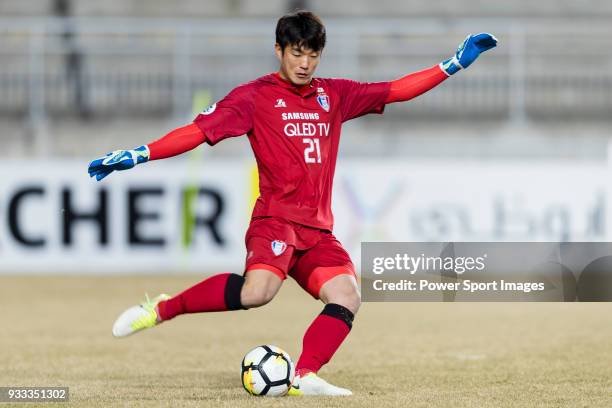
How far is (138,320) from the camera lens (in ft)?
21.8

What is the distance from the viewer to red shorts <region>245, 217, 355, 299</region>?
20.1 ft

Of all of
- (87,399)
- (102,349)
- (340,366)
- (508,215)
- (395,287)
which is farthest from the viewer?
(508,215)

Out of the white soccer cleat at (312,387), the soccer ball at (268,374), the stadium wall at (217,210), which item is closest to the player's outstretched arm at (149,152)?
the soccer ball at (268,374)

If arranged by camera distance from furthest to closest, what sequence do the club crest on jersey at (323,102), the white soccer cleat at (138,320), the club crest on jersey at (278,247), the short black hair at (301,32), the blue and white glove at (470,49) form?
1. the white soccer cleat at (138,320)
2. the blue and white glove at (470,49)
3. the club crest on jersey at (323,102)
4. the club crest on jersey at (278,247)
5. the short black hair at (301,32)

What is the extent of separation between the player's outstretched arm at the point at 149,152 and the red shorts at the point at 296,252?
0.56m

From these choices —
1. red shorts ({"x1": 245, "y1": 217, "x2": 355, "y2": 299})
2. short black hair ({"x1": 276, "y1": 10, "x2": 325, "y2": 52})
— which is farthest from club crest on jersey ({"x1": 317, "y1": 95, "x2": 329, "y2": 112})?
red shorts ({"x1": 245, "y1": 217, "x2": 355, "y2": 299})

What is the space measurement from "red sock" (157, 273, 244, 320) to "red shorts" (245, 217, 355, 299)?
0.12 metres

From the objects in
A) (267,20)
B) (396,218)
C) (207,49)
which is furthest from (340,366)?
(267,20)

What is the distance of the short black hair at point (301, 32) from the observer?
237 inches

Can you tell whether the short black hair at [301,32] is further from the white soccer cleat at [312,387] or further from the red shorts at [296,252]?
the white soccer cleat at [312,387]

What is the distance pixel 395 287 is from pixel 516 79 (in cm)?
888

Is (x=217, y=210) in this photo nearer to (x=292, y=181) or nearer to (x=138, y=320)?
(x=138, y=320)

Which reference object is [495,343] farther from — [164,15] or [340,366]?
[164,15]

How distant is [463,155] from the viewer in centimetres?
1638
